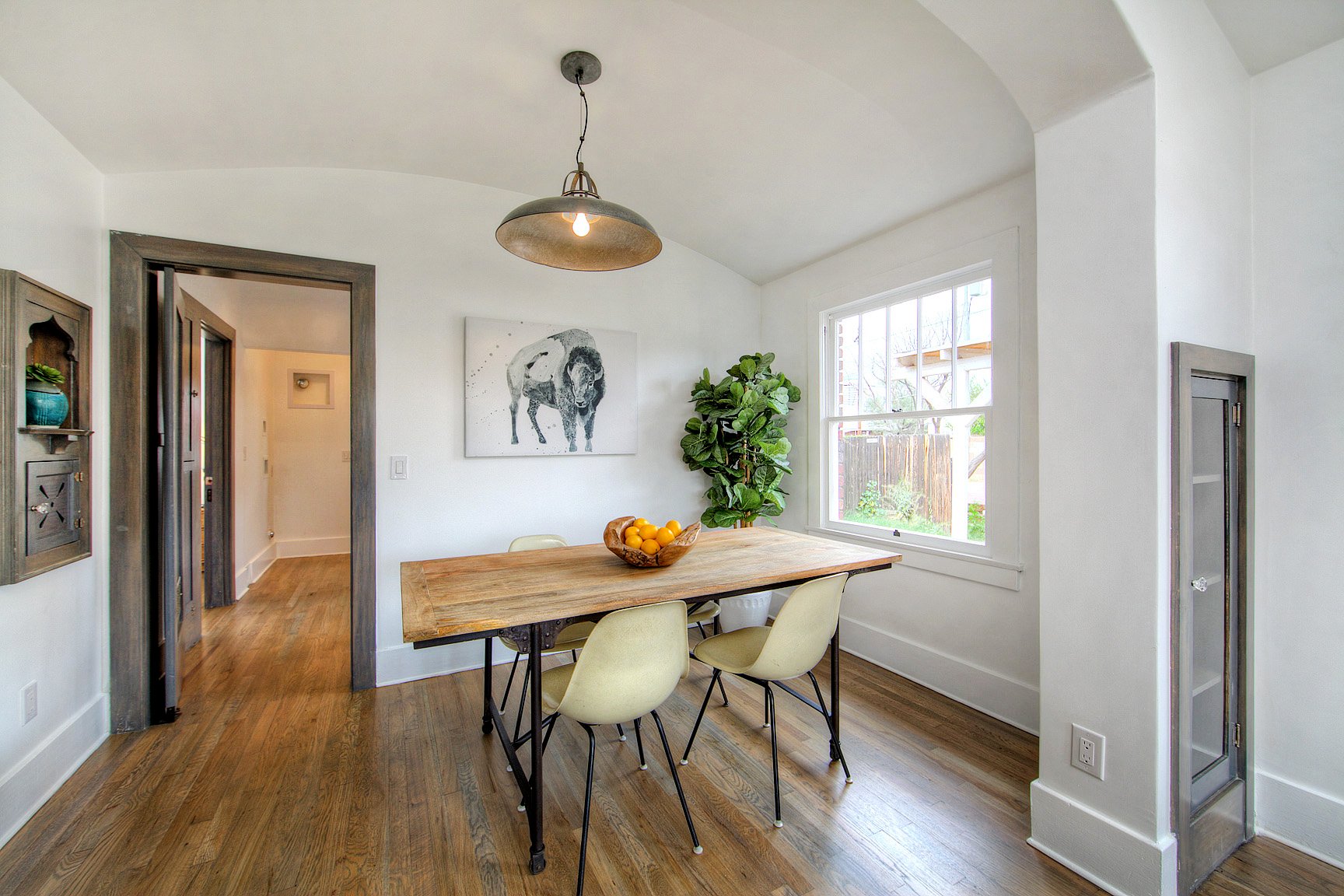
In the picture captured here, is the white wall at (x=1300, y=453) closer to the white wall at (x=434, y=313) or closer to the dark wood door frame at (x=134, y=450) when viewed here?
the white wall at (x=434, y=313)

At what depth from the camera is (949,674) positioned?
2.77 metres

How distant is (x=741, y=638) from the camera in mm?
2227

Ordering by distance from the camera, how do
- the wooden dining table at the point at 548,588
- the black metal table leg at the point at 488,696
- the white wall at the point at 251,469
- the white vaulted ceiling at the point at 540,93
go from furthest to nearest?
the white wall at the point at 251,469, the black metal table leg at the point at 488,696, the white vaulted ceiling at the point at 540,93, the wooden dining table at the point at 548,588

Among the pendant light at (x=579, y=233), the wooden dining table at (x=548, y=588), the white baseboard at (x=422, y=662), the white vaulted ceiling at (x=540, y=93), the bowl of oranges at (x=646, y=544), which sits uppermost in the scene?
the white vaulted ceiling at (x=540, y=93)

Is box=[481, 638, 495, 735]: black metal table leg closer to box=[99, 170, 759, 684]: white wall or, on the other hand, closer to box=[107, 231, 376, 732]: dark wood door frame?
box=[99, 170, 759, 684]: white wall

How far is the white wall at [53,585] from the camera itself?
1.82 meters

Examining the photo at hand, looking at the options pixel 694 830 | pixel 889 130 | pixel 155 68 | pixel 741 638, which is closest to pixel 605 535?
pixel 741 638

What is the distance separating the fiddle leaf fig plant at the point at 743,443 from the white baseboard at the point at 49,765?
3021 millimetres

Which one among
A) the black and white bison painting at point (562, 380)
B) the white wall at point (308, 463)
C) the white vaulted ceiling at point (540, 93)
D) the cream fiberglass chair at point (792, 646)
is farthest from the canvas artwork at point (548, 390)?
the white wall at point (308, 463)

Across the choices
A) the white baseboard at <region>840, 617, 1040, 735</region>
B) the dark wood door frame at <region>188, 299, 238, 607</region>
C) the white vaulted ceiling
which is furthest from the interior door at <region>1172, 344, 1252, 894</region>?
the dark wood door frame at <region>188, 299, 238, 607</region>

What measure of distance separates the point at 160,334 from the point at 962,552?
3988 mm

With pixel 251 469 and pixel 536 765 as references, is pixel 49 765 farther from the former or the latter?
pixel 251 469

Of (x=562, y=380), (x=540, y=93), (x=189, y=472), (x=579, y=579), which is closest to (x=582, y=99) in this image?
(x=540, y=93)

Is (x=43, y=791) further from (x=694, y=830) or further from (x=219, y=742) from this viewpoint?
(x=694, y=830)
